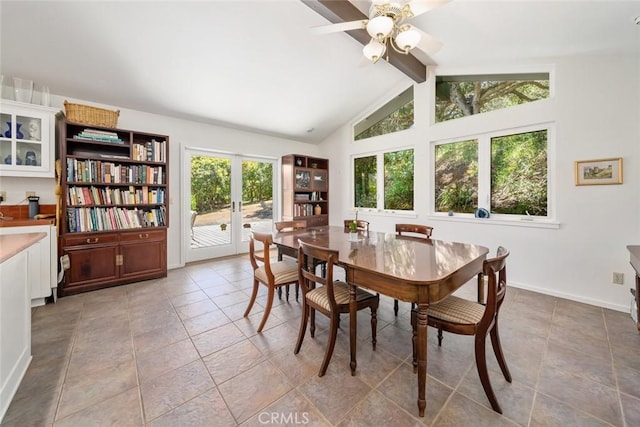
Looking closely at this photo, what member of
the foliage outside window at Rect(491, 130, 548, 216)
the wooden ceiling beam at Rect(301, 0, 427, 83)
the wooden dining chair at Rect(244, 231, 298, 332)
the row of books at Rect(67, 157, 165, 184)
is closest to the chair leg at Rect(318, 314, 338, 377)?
the wooden dining chair at Rect(244, 231, 298, 332)

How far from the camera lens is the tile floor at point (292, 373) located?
1.34 m

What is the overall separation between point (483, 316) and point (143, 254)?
3855 mm

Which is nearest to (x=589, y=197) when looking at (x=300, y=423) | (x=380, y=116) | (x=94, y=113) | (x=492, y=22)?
(x=492, y=22)

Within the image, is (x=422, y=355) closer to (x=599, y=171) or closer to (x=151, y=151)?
(x=599, y=171)

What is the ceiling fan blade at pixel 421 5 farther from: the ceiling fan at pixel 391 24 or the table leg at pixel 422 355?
the table leg at pixel 422 355

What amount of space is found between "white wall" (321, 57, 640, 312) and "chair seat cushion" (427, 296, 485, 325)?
7.00 feet

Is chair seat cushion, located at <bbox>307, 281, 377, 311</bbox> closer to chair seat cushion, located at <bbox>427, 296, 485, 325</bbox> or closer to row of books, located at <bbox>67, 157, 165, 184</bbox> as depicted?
chair seat cushion, located at <bbox>427, 296, 485, 325</bbox>

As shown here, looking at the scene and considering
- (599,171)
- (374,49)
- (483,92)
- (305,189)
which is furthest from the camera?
(305,189)

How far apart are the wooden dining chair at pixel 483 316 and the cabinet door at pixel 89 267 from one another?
368 cm

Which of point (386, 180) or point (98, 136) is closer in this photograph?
point (98, 136)

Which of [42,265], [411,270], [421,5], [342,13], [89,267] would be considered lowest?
[89,267]

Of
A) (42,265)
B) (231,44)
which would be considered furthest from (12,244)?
(231,44)

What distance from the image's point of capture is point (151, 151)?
342 cm

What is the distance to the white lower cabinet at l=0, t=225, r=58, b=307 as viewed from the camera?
253 cm
